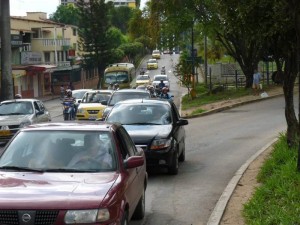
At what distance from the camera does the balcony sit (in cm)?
7088

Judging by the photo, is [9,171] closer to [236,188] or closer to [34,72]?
[236,188]

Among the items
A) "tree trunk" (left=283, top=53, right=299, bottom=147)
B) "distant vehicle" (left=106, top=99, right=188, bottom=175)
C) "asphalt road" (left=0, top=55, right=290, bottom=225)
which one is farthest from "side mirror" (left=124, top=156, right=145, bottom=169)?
"tree trunk" (left=283, top=53, right=299, bottom=147)

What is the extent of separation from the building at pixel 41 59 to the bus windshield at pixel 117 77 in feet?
28.5

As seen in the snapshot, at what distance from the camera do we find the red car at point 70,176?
5641 millimetres

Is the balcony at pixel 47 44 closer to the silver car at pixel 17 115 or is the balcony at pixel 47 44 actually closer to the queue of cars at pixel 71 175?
the silver car at pixel 17 115

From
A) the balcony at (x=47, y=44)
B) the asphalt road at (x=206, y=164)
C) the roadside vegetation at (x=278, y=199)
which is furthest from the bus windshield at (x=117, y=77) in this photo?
the roadside vegetation at (x=278, y=199)

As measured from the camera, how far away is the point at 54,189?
600cm

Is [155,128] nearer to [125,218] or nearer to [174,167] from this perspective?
[174,167]

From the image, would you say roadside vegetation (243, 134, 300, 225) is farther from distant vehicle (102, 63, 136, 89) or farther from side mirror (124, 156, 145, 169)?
distant vehicle (102, 63, 136, 89)

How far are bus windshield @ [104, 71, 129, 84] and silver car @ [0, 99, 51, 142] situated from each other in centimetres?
3106

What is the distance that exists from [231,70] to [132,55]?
174ft

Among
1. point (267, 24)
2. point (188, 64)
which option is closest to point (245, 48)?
point (188, 64)

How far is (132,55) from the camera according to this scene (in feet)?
364

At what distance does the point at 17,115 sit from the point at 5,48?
930 cm
